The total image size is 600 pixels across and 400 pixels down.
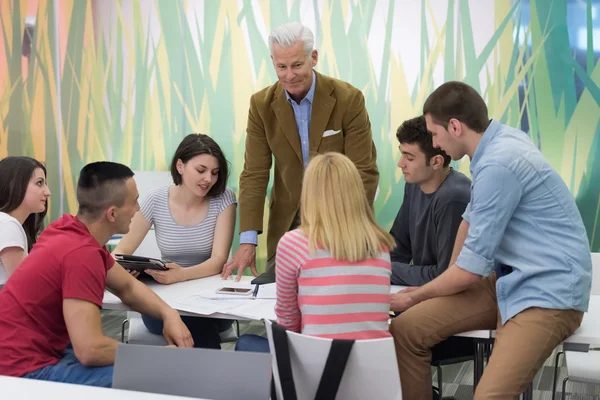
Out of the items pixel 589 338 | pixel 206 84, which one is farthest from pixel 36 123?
pixel 589 338

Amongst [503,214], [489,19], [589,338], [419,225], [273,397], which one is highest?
[489,19]

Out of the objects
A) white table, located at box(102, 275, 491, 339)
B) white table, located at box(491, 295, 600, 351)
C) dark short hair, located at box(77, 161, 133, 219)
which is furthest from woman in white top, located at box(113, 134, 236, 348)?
white table, located at box(491, 295, 600, 351)

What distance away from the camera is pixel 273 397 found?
7.30 feet

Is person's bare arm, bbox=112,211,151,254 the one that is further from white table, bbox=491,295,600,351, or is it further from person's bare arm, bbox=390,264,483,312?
white table, bbox=491,295,600,351

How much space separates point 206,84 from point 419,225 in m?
2.92

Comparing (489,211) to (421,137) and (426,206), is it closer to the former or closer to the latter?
(426,206)

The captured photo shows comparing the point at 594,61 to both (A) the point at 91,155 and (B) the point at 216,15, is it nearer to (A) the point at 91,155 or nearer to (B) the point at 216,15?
(B) the point at 216,15

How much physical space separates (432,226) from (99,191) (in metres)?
1.29

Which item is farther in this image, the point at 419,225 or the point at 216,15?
the point at 216,15

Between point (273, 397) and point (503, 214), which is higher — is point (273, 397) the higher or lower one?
the lower one

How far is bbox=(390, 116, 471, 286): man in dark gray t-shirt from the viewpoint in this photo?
110 inches

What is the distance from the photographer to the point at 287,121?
341 centimetres

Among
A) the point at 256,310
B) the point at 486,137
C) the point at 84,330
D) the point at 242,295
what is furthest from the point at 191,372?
the point at 486,137

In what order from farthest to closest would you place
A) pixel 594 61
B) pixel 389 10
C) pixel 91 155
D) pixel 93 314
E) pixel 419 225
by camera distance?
1. pixel 91 155
2. pixel 389 10
3. pixel 594 61
4. pixel 419 225
5. pixel 93 314
